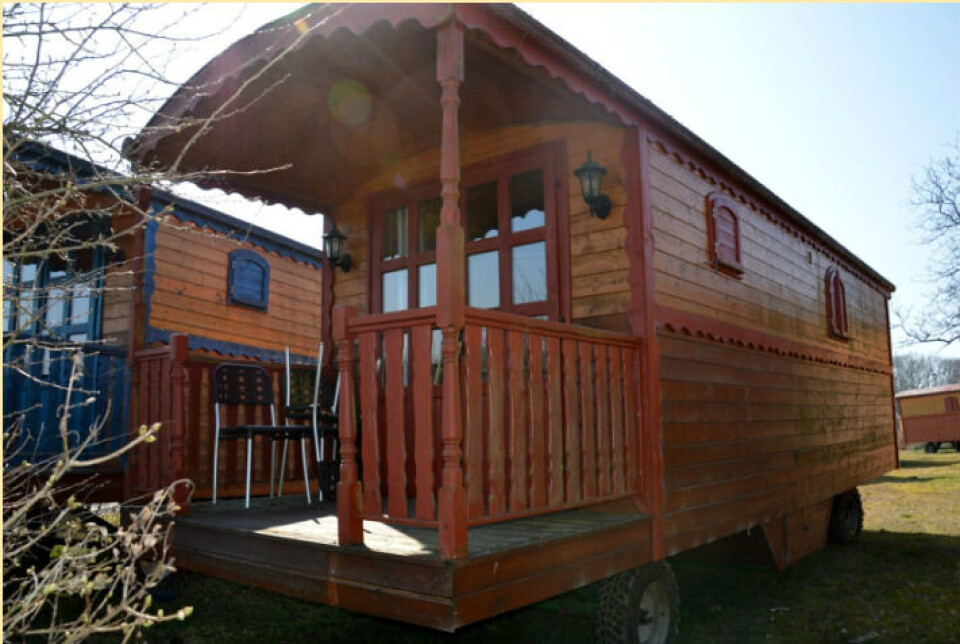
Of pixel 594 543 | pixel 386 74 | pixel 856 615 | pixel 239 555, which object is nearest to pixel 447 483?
pixel 594 543

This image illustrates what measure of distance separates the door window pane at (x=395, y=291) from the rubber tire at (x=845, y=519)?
602 cm

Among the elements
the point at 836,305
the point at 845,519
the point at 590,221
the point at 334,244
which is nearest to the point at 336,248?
the point at 334,244

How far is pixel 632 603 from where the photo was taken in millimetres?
4117

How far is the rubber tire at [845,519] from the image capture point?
8.64 meters

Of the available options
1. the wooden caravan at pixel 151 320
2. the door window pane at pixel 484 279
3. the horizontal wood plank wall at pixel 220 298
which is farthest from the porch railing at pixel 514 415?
the horizontal wood plank wall at pixel 220 298

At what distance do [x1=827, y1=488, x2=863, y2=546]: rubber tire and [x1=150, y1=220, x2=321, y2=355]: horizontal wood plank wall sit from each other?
7.35 m

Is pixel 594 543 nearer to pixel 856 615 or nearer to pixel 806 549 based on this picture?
pixel 856 615

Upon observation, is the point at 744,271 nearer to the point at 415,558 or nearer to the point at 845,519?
the point at 845,519

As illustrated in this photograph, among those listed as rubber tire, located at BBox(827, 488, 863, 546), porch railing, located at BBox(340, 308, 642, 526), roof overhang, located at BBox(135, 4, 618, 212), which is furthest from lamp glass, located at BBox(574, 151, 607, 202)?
rubber tire, located at BBox(827, 488, 863, 546)

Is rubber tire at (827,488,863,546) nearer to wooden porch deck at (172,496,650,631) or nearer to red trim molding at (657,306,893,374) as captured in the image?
red trim molding at (657,306,893,374)

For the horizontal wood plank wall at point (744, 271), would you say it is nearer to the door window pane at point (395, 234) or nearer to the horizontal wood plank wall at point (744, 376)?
the horizontal wood plank wall at point (744, 376)

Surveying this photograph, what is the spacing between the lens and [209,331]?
9.09 m

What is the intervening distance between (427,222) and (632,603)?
325 centimetres

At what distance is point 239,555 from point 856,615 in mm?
4813
